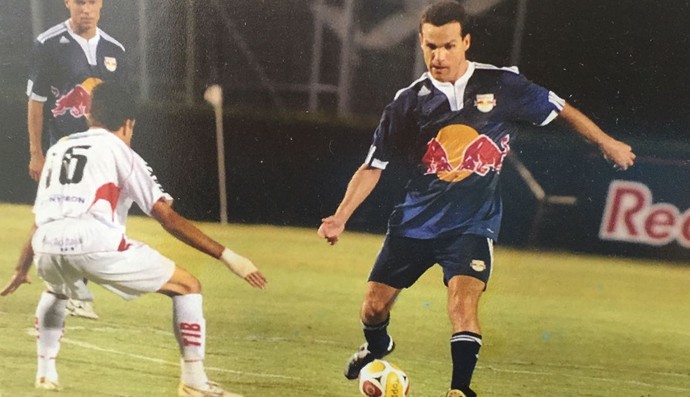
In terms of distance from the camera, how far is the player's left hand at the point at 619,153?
1.99 m

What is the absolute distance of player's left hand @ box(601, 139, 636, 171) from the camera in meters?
1.99

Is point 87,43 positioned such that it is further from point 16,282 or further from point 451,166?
point 451,166

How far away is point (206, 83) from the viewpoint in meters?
2.17

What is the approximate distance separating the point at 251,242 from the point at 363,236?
397mm

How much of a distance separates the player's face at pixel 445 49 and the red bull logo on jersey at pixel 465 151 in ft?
0.56

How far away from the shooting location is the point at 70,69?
226cm

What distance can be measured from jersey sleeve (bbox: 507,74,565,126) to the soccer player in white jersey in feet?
3.41

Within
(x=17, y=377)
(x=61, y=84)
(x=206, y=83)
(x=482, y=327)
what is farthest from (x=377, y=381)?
(x=61, y=84)

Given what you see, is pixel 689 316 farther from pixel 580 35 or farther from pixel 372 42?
pixel 372 42

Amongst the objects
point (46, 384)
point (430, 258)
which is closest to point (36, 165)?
point (46, 384)

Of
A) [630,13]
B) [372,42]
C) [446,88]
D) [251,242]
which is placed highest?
[630,13]

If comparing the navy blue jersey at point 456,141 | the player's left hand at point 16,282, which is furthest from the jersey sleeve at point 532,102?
the player's left hand at point 16,282

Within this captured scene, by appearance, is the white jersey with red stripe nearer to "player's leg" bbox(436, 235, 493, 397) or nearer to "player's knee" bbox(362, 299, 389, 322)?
"player's knee" bbox(362, 299, 389, 322)

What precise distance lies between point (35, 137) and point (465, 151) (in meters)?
1.53
